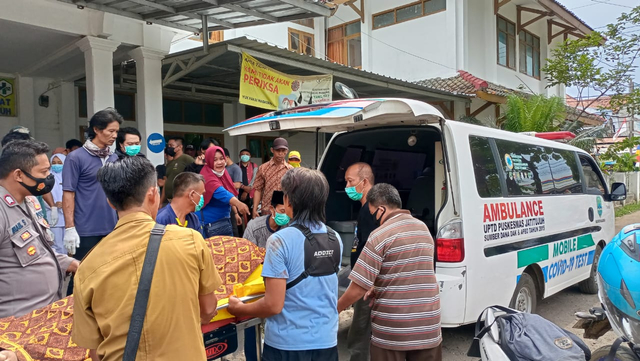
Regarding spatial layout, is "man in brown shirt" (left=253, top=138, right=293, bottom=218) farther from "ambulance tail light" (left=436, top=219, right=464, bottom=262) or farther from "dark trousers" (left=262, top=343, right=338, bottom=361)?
"dark trousers" (left=262, top=343, right=338, bottom=361)

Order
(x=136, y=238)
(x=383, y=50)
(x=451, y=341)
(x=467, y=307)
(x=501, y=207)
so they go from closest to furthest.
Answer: (x=136, y=238) → (x=467, y=307) → (x=501, y=207) → (x=451, y=341) → (x=383, y=50)

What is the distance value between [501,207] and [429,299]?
4.89ft

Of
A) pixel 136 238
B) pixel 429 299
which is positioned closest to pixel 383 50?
pixel 429 299

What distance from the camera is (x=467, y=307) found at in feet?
11.2

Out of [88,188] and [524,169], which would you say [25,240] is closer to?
[88,188]

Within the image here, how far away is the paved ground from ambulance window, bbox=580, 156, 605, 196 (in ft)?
4.33

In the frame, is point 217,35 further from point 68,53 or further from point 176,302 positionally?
point 176,302

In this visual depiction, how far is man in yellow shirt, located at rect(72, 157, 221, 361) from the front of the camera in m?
1.61

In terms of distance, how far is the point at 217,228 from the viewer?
4.65m

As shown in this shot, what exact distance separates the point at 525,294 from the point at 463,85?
371 inches

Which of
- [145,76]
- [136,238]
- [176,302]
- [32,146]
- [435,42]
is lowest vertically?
[176,302]

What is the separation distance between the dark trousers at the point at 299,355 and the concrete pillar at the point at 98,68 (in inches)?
228

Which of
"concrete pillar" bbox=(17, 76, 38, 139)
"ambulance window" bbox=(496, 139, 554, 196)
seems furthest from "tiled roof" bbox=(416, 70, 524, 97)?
"concrete pillar" bbox=(17, 76, 38, 139)

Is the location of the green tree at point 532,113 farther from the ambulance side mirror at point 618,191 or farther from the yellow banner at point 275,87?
the ambulance side mirror at point 618,191
